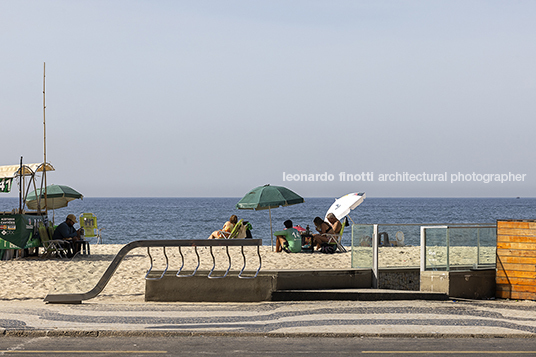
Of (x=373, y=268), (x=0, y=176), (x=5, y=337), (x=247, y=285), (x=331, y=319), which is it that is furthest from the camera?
(x=0, y=176)

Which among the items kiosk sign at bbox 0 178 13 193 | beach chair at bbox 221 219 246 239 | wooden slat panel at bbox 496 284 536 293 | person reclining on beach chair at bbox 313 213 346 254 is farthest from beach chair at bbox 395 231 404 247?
kiosk sign at bbox 0 178 13 193

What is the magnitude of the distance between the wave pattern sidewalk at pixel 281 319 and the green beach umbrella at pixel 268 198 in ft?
28.9

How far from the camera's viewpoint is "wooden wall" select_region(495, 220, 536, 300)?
1145cm

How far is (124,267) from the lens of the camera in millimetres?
15477

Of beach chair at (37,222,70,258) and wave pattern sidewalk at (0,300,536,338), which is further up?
beach chair at (37,222,70,258)

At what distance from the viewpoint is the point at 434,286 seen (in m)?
11.8

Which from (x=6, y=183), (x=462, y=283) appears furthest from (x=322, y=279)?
(x=6, y=183)

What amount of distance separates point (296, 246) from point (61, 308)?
9077 millimetres

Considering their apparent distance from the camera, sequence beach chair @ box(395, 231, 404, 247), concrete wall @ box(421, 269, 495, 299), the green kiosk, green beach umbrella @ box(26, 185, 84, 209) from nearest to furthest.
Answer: concrete wall @ box(421, 269, 495, 299), beach chair @ box(395, 231, 404, 247), the green kiosk, green beach umbrella @ box(26, 185, 84, 209)

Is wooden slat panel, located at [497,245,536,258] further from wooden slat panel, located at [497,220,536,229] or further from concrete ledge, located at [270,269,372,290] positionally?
concrete ledge, located at [270,269,372,290]

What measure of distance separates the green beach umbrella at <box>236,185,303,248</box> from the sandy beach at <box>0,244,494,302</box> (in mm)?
1434

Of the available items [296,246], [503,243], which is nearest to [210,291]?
[503,243]

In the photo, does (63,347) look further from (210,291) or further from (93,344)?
(210,291)

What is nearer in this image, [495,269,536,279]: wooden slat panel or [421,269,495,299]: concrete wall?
[495,269,536,279]: wooden slat panel
